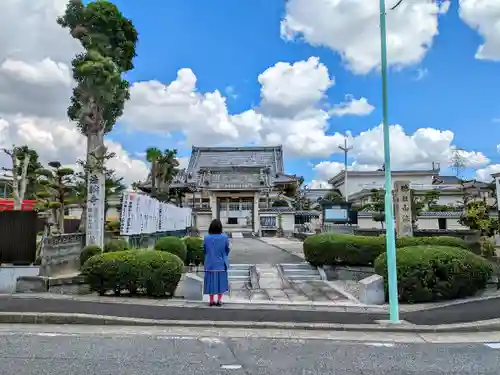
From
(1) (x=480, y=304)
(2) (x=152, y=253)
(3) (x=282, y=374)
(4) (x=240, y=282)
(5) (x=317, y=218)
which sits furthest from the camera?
(5) (x=317, y=218)

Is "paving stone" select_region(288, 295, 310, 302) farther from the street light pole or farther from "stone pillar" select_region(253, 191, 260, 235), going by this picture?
"stone pillar" select_region(253, 191, 260, 235)

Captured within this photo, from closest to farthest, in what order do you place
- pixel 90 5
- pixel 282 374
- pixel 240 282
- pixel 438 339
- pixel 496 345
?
1. pixel 282 374
2. pixel 496 345
3. pixel 438 339
4. pixel 240 282
5. pixel 90 5

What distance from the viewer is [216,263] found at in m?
9.02

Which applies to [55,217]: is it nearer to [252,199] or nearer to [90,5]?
[90,5]

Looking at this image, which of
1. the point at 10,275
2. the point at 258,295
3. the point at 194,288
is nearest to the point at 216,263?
the point at 194,288

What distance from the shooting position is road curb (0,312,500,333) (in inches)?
280

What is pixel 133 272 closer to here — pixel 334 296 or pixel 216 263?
pixel 216 263

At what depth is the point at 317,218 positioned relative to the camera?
132 feet

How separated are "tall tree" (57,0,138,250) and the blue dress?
6885 mm

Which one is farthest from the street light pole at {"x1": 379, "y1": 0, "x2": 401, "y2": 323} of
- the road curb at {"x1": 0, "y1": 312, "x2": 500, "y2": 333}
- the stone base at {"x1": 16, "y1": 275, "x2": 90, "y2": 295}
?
the stone base at {"x1": 16, "y1": 275, "x2": 90, "y2": 295}

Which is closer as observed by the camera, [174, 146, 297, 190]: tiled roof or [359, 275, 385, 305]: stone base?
[359, 275, 385, 305]: stone base

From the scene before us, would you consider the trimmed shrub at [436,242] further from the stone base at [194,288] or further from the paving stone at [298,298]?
the stone base at [194,288]

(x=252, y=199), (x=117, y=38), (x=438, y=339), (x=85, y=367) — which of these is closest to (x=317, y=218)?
(x=252, y=199)

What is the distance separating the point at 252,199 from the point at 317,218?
6593 mm
